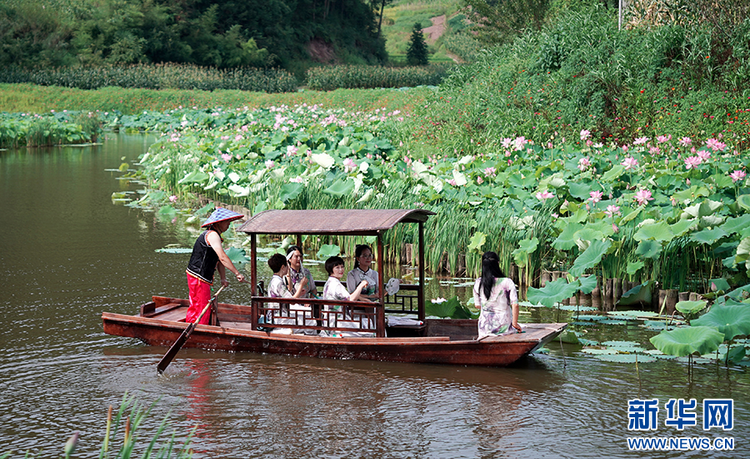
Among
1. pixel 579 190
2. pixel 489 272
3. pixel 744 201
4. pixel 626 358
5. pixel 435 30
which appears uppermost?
pixel 435 30

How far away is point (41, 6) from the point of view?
158 feet

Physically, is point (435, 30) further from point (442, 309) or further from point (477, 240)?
point (442, 309)

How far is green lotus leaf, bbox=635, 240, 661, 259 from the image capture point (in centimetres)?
727

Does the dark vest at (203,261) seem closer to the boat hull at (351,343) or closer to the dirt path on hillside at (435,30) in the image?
the boat hull at (351,343)

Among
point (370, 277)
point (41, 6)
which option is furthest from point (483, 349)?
point (41, 6)

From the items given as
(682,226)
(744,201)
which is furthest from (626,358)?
(744,201)

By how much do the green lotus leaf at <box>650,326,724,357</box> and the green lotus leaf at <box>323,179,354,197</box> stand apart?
5.88 metres

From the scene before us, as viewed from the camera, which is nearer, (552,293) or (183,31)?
(552,293)

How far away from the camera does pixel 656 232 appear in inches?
287

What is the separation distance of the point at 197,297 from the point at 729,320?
4414 mm

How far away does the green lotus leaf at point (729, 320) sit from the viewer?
5.38m

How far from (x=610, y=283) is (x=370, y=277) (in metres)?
2.64

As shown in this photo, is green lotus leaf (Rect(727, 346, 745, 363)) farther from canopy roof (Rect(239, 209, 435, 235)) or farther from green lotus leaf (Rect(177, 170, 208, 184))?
green lotus leaf (Rect(177, 170, 208, 184))

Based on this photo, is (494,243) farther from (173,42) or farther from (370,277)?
(173,42)
